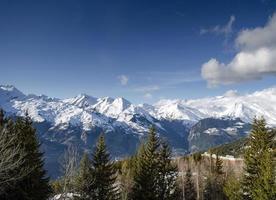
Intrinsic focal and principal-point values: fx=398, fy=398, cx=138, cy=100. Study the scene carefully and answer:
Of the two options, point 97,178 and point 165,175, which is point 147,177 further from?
point 97,178

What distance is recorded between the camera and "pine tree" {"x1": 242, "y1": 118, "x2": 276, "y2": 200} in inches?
1907

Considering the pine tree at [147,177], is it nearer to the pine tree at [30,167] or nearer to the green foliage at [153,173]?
the green foliage at [153,173]

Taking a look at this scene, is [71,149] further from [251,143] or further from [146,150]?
[251,143]

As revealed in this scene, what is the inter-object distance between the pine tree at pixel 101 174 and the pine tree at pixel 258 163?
1929 cm

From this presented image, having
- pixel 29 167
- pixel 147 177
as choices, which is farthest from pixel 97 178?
pixel 29 167

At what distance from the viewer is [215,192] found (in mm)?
101375

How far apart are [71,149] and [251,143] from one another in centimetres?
2413

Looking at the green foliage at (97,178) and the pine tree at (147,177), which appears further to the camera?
the pine tree at (147,177)

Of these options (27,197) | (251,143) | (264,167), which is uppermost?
(251,143)

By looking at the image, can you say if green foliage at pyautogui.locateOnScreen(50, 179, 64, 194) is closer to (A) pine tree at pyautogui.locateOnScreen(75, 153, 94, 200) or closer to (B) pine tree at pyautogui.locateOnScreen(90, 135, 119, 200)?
(A) pine tree at pyautogui.locateOnScreen(75, 153, 94, 200)

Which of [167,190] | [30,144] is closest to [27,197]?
[30,144]

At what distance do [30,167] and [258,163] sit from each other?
29.2m

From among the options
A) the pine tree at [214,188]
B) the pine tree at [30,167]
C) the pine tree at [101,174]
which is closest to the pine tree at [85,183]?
the pine tree at [101,174]

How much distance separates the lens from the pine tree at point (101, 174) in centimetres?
5794
